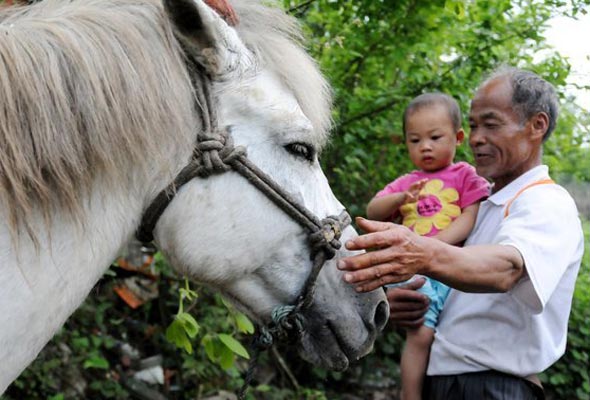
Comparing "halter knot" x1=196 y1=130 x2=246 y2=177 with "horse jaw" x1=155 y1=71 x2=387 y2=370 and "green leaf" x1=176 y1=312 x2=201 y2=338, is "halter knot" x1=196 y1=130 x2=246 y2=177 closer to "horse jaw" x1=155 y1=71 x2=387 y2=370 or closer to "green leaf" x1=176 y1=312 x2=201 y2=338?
"horse jaw" x1=155 y1=71 x2=387 y2=370

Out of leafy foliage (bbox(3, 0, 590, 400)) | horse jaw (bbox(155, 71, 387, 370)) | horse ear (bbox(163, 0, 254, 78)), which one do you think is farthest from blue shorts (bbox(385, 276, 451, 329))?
leafy foliage (bbox(3, 0, 590, 400))

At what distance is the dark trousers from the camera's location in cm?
191

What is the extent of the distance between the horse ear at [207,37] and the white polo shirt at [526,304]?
3.03ft

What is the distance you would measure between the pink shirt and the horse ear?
1088 mm

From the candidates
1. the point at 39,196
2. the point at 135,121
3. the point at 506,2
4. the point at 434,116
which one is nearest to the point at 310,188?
the point at 135,121

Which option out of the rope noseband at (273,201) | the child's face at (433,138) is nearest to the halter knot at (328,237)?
the rope noseband at (273,201)

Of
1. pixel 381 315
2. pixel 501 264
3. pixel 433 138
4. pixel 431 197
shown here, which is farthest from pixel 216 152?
pixel 433 138

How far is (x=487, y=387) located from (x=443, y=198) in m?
0.80

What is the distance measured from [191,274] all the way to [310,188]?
0.40 metres

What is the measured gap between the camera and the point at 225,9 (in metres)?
1.72

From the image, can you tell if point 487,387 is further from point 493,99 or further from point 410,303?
point 493,99

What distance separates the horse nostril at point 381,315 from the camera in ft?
5.91

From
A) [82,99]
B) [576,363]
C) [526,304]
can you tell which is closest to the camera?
[82,99]

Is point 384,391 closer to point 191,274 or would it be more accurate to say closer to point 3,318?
point 191,274
